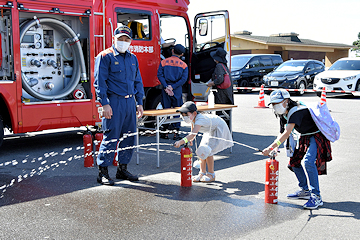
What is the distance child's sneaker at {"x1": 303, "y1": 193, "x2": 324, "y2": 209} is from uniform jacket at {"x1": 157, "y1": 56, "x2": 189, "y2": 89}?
510 centimetres

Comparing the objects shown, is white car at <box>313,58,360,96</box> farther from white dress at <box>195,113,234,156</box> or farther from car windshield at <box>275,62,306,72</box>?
white dress at <box>195,113,234,156</box>

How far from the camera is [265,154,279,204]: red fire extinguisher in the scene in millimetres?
5059

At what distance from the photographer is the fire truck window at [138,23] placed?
9.83 m

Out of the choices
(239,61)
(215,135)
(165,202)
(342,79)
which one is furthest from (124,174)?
(239,61)

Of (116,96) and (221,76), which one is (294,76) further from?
(116,96)

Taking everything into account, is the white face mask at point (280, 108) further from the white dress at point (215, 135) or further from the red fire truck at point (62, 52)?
the red fire truck at point (62, 52)

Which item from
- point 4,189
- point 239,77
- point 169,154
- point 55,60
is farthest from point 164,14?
point 239,77

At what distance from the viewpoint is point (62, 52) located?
8711 mm

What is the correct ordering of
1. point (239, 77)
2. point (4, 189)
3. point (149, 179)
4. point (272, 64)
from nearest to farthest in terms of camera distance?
point (4, 189) → point (149, 179) → point (239, 77) → point (272, 64)

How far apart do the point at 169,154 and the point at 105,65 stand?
8.94 ft

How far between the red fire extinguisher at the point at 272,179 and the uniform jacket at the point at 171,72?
15.8 feet

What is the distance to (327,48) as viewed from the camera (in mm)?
45938

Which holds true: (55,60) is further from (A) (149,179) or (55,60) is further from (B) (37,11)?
(A) (149,179)

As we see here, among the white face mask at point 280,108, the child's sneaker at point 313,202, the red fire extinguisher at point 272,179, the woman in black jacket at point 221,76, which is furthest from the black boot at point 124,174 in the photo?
the woman in black jacket at point 221,76
